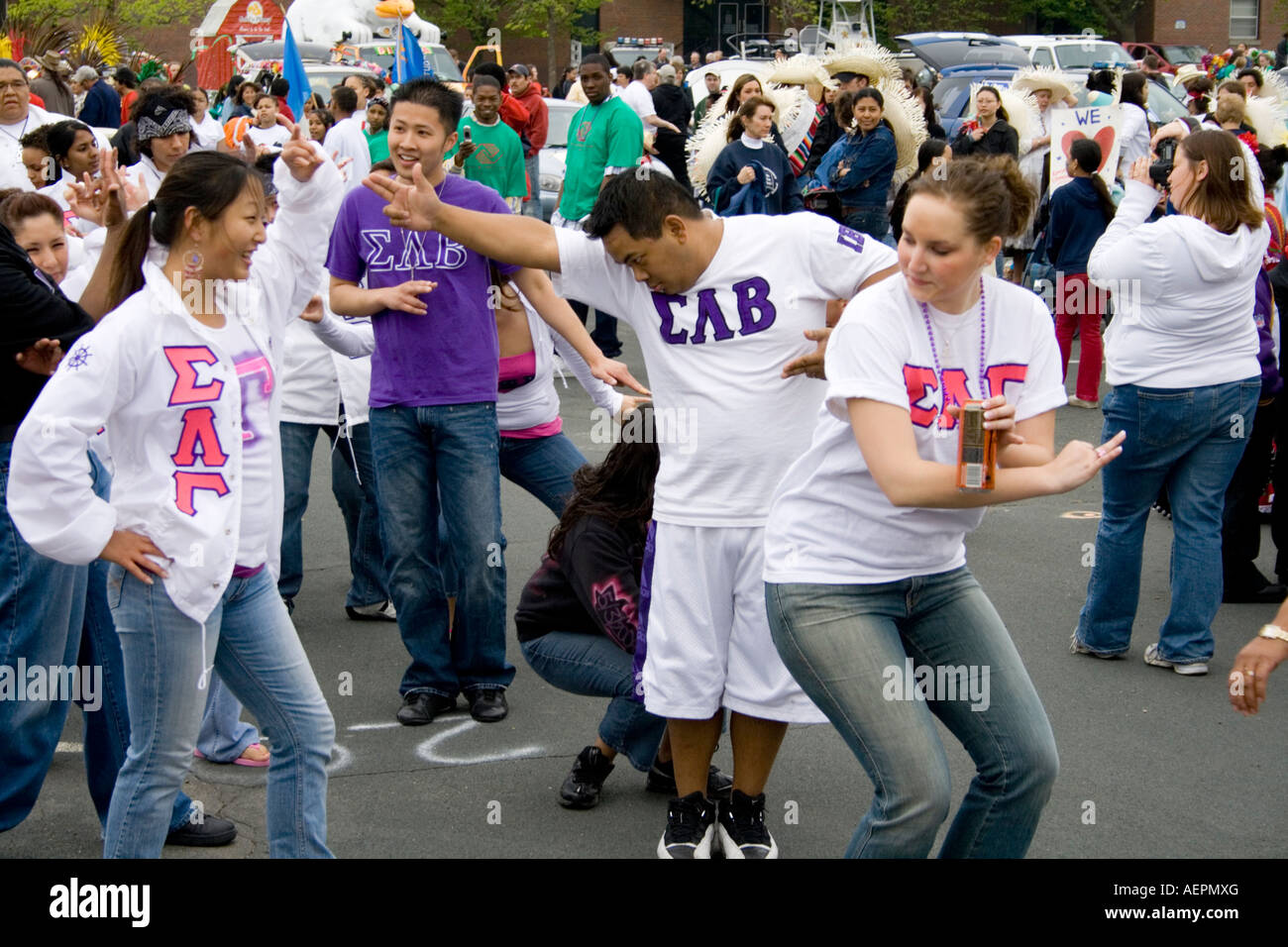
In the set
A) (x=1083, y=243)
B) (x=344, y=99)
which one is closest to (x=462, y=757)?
(x=1083, y=243)

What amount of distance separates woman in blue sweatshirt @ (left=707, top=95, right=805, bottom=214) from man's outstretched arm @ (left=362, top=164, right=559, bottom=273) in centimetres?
880

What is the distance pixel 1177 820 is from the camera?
451cm

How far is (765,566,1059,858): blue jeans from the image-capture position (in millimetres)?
3156

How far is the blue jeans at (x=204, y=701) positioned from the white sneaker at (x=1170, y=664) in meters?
3.65

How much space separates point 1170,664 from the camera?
591 centimetres

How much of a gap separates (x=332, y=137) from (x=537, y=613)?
6.33m

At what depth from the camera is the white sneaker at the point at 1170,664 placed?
584cm

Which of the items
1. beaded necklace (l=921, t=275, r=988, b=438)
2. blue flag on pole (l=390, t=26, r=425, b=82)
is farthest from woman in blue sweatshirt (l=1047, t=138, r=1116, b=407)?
beaded necklace (l=921, t=275, r=988, b=438)

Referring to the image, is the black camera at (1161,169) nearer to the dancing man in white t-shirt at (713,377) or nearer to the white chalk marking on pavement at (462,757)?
the dancing man in white t-shirt at (713,377)

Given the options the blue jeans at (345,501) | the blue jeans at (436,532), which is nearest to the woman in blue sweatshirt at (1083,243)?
the blue jeans at (345,501)

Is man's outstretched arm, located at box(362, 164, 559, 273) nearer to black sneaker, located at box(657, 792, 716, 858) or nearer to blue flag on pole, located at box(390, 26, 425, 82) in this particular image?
black sneaker, located at box(657, 792, 716, 858)

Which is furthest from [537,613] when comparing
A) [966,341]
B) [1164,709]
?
[1164,709]
